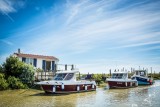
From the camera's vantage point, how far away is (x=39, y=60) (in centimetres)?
3444

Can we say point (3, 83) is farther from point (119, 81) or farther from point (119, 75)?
point (119, 75)

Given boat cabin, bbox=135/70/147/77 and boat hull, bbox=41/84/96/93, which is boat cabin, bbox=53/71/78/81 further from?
boat cabin, bbox=135/70/147/77

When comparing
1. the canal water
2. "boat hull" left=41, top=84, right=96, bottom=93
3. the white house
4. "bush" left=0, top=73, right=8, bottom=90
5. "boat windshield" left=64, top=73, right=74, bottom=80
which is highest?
the white house

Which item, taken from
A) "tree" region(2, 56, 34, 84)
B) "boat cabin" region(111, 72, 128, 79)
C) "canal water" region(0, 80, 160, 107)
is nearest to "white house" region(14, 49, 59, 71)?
"tree" region(2, 56, 34, 84)

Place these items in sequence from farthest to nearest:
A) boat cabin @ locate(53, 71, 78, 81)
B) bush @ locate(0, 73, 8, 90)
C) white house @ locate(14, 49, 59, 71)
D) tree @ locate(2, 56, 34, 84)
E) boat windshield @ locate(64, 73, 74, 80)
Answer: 1. white house @ locate(14, 49, 59, 71)
2. tree @ locate(2, 56, 34, 84)
3. boat windshield @ locate(64, 73, 74, 80)
4. boat cabin @ locate(53, 71, 78, 81)
5. bush @ locate(0, 73, 8, 90)

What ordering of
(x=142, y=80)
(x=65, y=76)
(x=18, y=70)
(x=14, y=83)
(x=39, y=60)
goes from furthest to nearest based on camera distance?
(x=142, y=80) → (x=39, y=60) → (x=18, y=70) → (x=14, y=83) → (x=65, y=76)

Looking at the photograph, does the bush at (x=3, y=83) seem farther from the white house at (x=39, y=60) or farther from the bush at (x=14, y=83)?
the white house at (x=39, y=60)

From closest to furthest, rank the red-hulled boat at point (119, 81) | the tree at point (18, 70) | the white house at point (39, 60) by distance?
the tree at point (18, 70) → the red-hulled boat at point (119, 81) → the white house at point (39, 60)

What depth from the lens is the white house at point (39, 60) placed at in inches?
1297

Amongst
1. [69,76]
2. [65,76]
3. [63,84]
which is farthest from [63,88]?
[69,76]

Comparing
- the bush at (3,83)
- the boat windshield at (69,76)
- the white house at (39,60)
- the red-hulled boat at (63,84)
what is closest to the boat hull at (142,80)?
the white house at (39,60)

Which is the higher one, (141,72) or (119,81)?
(141,72)

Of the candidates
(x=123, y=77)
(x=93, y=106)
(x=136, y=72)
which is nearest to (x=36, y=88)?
(x=93, y=106)

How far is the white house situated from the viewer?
1297 inches
